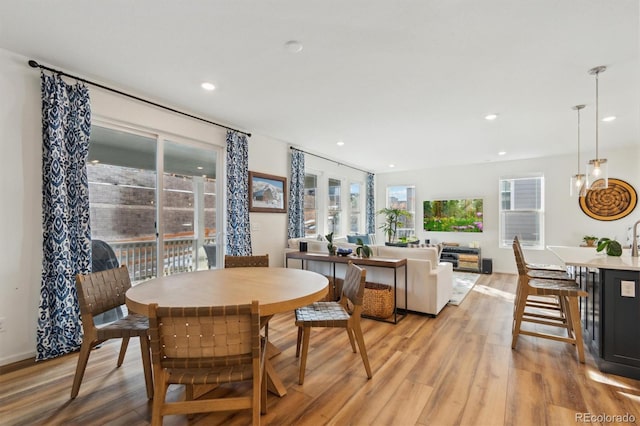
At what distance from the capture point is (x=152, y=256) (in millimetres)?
3418

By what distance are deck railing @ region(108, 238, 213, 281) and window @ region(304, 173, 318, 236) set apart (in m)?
2.55

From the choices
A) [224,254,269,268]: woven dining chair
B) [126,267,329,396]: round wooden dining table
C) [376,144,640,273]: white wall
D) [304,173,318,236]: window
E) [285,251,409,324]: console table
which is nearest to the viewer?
[126,267,329,396]: round wooden dining table

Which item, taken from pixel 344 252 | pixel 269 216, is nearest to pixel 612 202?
pixel 344 252

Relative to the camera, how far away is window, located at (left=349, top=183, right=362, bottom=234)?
24.3 feet

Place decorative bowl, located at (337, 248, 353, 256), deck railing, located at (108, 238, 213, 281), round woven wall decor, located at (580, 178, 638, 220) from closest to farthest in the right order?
1. deck railing, located at (108, 238, 213, 281)
2. decorative bowl, located at (337, 248, 353, 256)
3. round woven wall decor, located at (580, 178, 638, 220)

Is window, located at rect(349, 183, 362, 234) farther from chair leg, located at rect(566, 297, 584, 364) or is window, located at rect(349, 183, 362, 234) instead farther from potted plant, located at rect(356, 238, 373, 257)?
chair leg, located at rect(566, 297, 584, 364)

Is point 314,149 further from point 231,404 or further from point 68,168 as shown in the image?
point 231,404

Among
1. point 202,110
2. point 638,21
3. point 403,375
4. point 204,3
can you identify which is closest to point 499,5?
point 638,21

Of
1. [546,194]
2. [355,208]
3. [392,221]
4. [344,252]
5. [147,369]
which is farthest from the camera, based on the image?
[355,208]

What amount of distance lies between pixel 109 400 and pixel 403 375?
2.11 m

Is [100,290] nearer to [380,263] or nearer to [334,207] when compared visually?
[380,263]

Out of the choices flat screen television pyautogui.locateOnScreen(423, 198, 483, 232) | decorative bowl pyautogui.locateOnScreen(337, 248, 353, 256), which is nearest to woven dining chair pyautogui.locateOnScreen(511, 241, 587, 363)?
decorative bowl pyautogui.locateOnScreen(337, 248, 353, 256)

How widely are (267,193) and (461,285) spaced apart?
3823 mm

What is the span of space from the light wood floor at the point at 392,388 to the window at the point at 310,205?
3199 millimetres
